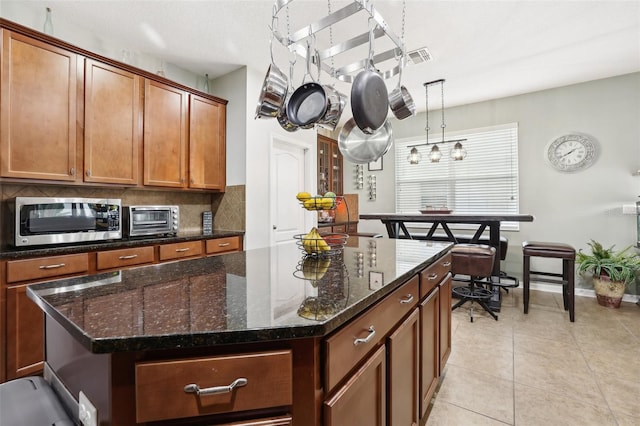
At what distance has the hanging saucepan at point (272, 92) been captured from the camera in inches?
61.2

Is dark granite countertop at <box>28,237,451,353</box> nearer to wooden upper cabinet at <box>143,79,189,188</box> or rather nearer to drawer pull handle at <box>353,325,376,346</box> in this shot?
drawer pull handle at <box>353,325,376,346</box>

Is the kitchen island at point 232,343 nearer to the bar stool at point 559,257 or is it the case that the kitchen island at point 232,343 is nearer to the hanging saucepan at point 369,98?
the hanging saucepan at point 369,98

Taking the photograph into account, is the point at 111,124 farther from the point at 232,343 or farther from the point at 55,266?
the point at 232,343

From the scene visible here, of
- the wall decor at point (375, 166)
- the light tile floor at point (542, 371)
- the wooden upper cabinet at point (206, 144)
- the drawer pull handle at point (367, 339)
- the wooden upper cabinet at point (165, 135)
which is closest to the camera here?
the drawer pull handle at point (367, 339)

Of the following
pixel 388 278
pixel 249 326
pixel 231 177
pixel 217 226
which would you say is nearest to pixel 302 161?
pixel 231 177

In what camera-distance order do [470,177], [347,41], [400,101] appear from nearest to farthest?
[347,41], [400,101], [470,177]

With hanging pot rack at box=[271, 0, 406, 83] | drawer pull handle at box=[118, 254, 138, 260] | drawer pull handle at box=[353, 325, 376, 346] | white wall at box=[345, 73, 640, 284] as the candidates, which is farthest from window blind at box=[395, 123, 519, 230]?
drawer pull handle at box=[118, 254, 138, 260]

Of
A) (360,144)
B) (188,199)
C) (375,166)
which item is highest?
(375,166)

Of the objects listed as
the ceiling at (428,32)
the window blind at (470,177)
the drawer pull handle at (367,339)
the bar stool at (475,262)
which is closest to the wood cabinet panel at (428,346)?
the drawer pull handle at (367,339)

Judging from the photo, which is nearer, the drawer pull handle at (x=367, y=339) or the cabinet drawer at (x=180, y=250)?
the drawer pull handle at (x=367, y=339)

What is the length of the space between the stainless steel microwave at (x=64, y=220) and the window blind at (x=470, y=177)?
166 inches

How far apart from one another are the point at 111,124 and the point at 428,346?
3.00 metres

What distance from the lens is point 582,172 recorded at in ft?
12.9

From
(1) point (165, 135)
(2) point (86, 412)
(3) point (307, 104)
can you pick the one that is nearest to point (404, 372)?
(2) point (86, 412)
